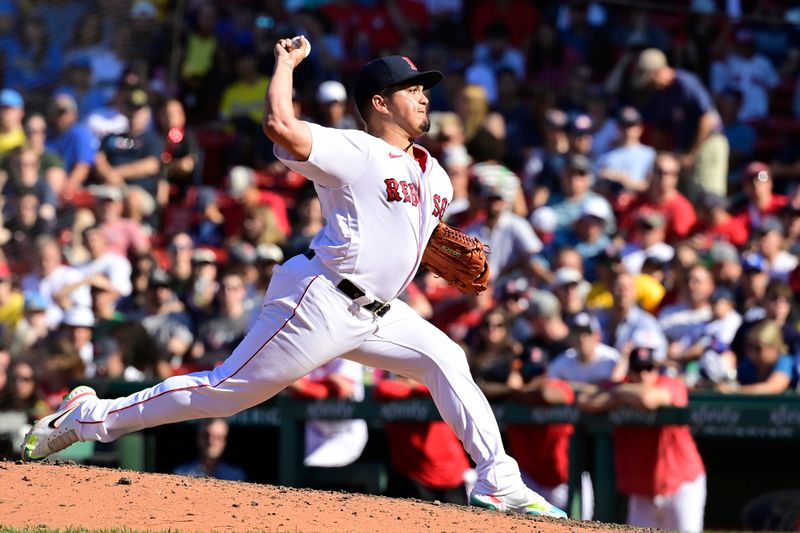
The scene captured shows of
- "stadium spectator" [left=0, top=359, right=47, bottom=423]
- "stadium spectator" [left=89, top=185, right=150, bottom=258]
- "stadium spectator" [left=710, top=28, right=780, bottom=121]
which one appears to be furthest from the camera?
"stadium spectator" [left=710, top=28, right=780, bottom=121]

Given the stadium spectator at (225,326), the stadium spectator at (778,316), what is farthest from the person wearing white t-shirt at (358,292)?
the stadium spectator at (225,326)

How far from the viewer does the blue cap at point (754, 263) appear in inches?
334

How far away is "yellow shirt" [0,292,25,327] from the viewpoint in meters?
9.93

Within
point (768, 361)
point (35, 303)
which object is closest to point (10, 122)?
point (35, 303)

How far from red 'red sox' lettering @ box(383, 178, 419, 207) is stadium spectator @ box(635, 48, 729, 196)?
5545mm

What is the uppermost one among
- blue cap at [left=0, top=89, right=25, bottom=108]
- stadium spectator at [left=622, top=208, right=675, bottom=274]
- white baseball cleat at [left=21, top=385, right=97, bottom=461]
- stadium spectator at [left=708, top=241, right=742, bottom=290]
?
blue cap at [left=0, top=89, right=25, bottom=108]

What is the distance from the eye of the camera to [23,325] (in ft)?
31.6

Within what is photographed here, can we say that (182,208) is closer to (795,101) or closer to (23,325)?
(23,325)

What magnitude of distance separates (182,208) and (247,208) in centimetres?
118

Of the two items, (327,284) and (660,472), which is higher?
(327,284)

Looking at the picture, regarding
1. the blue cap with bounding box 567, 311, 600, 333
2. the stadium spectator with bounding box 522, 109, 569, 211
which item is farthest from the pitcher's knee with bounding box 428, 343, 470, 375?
the stadium spectator with bounding box 522, 109, 569, 211

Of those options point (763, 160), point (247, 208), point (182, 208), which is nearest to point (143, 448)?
point (247, 208)

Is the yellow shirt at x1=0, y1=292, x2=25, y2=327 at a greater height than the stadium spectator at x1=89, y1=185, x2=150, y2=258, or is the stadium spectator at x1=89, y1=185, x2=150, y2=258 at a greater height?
the stadium spectator at x1=89, y1=185, x2=150, y2=258

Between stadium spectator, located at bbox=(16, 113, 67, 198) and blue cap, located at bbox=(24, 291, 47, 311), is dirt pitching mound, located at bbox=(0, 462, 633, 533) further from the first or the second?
stadium spectator, located at bbox=(16, 113, 67, 198)
